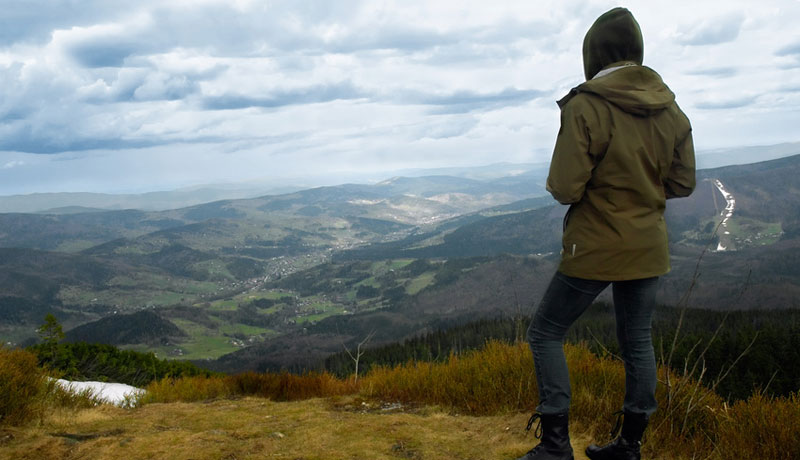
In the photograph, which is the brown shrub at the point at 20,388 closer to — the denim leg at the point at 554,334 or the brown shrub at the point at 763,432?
the denim leg at the point at 554,334

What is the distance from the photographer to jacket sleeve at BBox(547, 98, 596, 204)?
2732 mm

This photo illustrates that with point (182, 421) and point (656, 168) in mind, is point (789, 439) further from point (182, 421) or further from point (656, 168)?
point (182, 421)

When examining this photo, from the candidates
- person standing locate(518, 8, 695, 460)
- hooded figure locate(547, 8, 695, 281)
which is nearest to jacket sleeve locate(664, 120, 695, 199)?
person standing locate(518, 8, 695, 460)

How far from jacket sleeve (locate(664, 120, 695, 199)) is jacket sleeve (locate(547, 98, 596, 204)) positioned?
0.77m

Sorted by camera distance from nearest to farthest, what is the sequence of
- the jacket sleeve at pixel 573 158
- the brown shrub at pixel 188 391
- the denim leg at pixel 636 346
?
the jacket sleeve at pixel 573 158, the denim leg at pixel 636 346, the brown shrub at pixel 188 391

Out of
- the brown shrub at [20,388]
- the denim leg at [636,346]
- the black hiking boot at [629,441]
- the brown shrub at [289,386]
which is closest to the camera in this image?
the denim leg at [636,346]

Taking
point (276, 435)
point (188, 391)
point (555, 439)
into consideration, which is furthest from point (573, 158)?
point (188, 391)

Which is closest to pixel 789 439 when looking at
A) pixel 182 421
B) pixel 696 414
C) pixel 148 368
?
pixel 696 414

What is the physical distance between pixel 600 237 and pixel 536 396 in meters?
2.65

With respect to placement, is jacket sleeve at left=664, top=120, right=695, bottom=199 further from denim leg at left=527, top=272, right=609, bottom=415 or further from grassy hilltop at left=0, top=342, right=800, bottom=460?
grassy hilltop at left=0, top=342, right=800, bottom=460

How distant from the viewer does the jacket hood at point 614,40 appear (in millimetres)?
2975

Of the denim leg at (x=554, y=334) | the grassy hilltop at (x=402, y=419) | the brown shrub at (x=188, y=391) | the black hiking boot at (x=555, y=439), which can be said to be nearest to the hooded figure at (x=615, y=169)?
the denim leg at (x=554, y=334)

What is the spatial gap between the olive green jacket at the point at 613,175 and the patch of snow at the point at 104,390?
249 inches

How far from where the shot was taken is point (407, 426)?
15.0ft
